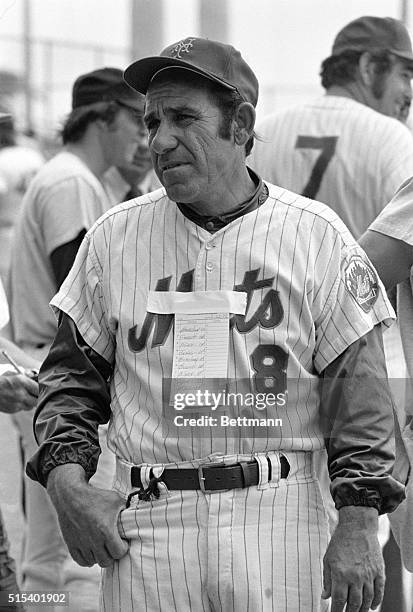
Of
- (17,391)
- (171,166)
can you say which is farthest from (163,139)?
(17,391)

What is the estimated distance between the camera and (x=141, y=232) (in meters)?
2.63

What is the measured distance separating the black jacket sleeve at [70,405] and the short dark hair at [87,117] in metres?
1.73

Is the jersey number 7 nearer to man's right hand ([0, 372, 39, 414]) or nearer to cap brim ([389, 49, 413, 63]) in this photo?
cap brim ([389, 49, 413, 63])

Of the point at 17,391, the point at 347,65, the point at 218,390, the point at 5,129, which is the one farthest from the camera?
the point at 5,129

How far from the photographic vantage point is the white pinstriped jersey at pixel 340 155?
12.4ft

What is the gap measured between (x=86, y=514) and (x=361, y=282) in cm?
77

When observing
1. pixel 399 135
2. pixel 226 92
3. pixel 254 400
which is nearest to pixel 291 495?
pixel 254 400

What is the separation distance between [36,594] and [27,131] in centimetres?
405

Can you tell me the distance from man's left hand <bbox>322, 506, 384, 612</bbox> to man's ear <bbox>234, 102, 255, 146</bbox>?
85 cm

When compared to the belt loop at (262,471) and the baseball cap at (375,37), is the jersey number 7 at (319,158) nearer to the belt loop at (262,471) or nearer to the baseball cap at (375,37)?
the baseball cap at (375,37)

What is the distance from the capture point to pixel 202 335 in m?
2.49

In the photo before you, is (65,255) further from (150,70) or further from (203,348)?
(203,348)

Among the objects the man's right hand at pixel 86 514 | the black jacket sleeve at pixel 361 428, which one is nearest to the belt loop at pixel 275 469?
the black jacket sleeve at pixel 361 428

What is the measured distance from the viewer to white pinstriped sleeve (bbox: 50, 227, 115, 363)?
2621 mm
